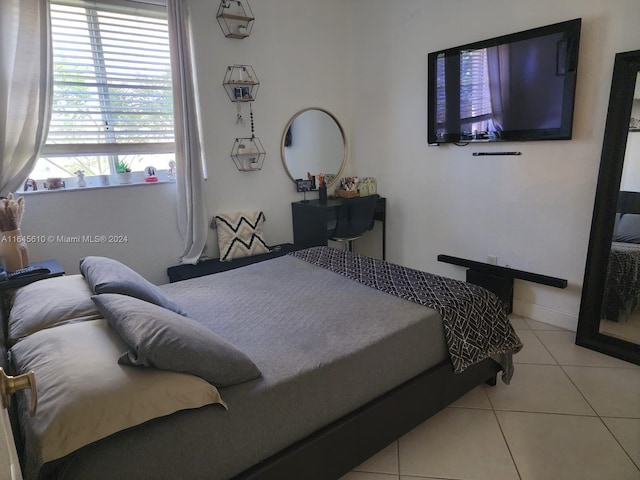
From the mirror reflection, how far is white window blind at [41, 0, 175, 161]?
→ 3.14 meters

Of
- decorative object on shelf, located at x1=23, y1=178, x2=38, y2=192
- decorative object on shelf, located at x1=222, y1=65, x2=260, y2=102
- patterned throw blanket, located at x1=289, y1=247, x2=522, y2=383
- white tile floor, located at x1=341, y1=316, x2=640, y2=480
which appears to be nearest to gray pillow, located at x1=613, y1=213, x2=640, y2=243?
white tile floor, located at x1=341, y1=316, x2=640, y2=480

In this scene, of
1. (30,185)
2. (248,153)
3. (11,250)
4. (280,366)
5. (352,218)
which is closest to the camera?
(280,366)

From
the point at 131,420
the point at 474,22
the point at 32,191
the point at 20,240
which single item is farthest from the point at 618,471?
the point at 32,191

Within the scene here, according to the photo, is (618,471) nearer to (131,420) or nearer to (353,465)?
(353,465)

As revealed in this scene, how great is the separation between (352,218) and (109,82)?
2193 millimetres

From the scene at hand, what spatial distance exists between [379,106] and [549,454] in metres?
3.09

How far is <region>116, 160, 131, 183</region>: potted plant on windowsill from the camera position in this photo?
3.02 metres

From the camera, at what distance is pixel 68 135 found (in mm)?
2783

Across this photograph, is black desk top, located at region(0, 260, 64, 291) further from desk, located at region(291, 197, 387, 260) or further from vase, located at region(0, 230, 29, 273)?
desk, located at region(291, 197, 387, 260)

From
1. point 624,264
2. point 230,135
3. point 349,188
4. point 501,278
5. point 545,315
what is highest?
point 230,135

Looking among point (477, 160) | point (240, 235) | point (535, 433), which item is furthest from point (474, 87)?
point (535, 433)

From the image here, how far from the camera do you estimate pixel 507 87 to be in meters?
2.76

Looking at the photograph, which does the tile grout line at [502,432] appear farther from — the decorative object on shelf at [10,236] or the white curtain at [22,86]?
the white curtain at [22,86]

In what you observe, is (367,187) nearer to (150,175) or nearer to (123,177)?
(150,175)
